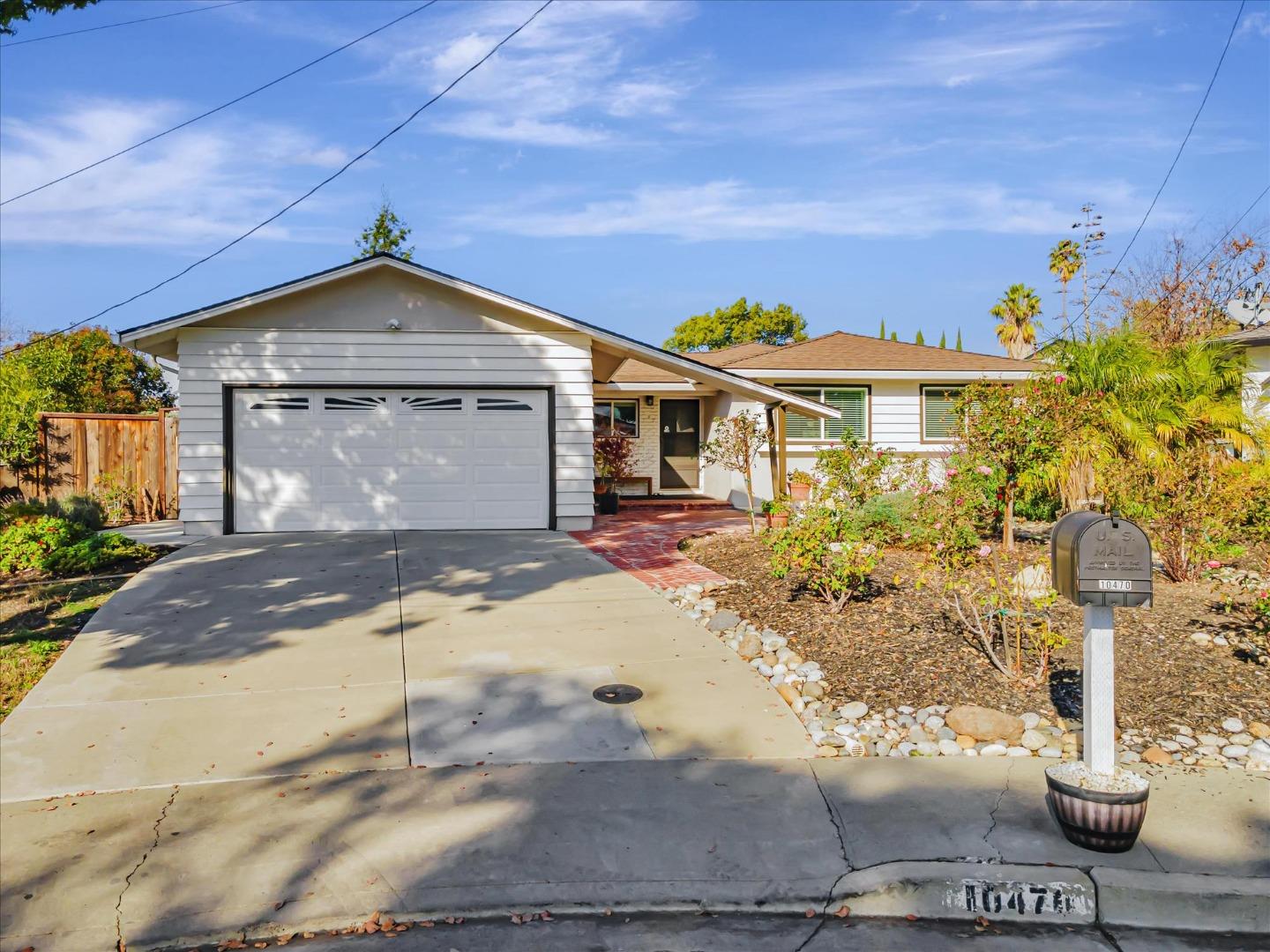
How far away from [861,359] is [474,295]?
9.42 m

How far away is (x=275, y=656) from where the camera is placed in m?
7.05

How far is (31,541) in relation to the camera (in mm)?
10578

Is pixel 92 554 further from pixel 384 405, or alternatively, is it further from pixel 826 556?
pixel 826 556

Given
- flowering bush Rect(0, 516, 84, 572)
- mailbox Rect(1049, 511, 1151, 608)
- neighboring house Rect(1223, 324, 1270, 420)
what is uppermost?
neighboring house Rect(1223, 324, 1270, 420)

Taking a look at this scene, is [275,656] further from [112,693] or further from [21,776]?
[21,776]

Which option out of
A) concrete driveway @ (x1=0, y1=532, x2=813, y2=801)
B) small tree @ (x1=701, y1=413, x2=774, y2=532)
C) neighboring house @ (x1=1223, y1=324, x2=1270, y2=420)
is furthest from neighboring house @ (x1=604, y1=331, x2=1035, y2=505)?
concrete driveway @ (x1=0, y1=532, x2=813, y2=801)

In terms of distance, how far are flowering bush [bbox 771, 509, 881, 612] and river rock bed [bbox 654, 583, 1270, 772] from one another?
1.76 metres

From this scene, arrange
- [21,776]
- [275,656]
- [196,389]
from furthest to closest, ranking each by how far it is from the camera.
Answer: [196,389] < [275,656] < [21,776]

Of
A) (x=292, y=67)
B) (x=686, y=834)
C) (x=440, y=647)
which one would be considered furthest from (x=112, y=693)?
(x=292, y=67)

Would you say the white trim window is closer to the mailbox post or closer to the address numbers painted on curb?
the mailbox post

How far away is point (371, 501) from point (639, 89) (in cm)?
787

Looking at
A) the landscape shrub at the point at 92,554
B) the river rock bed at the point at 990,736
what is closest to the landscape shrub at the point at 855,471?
the river rock bed at the point at 990,736

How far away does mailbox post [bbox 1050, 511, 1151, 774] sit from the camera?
4.16 meters

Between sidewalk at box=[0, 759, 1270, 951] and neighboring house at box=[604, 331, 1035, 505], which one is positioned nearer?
sidewalk at box=[0, 759, 1270, 951]
